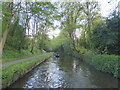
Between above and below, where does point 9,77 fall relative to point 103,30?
below

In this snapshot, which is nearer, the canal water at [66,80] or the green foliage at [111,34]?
the canal water at [66,80]

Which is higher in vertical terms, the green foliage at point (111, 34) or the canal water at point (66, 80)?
the green foliage at point (111, 34)

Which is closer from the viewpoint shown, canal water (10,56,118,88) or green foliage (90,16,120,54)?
canal water (10,56,118,88)

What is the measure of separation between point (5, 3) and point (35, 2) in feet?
7.05

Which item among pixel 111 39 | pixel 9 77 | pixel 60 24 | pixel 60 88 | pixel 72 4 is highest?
pixel 72 4

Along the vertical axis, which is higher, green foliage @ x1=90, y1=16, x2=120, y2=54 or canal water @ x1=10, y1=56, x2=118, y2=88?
green foliage @ x1=90, y1=16, x2=120, y2=54

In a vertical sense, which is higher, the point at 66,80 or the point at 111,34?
the point at 111,34

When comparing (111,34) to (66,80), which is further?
(111,34)

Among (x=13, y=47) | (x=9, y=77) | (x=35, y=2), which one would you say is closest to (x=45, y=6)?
(x=35, y=2)

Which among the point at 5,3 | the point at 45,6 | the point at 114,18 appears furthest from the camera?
the point at 114,18

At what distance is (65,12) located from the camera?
22.1 m

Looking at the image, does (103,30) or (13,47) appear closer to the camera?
(103,30)

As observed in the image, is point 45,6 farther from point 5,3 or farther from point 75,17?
point 75,17

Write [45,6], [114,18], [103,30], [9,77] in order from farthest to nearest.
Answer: [103,30] < [114,18] < [45,6] < [9,77]
